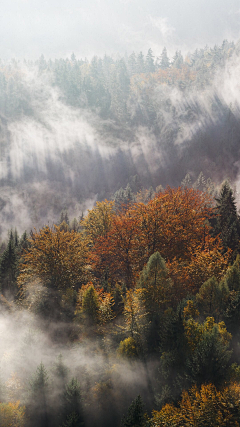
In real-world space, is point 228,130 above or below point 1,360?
above

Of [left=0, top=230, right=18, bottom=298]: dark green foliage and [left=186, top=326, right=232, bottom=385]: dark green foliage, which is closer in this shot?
[left=186, top=326, right=232, bottom=385]: dark green foliage

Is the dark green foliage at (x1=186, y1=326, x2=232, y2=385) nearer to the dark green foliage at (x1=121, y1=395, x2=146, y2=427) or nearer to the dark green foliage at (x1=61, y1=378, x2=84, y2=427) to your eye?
the dark green foliage at (x1=121, y1=395, x2=146, y2=427)

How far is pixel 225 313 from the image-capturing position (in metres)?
25.3

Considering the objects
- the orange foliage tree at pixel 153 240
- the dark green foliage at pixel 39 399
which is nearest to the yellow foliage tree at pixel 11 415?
the dark green foliage at pixel 39 399

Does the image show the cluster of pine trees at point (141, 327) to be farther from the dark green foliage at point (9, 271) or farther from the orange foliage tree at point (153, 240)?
the dark green foliage at point (9, 271)

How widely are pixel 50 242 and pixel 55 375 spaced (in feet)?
56.4

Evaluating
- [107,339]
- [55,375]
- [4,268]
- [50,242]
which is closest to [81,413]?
[55,375]

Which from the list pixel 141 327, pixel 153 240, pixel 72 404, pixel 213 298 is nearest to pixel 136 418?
pixel 72 404

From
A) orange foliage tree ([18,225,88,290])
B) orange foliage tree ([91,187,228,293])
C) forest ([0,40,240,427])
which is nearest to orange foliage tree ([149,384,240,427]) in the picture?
forest ([0,40,240,427])

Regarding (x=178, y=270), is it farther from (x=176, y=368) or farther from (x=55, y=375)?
(x=55, y=375)

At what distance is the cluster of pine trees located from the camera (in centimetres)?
2119

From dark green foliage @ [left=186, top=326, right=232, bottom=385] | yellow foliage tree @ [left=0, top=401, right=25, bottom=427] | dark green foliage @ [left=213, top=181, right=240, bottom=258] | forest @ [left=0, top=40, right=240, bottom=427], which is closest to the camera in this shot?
dark green foliage @ [left=186, top=326, right=232, bottom=385]

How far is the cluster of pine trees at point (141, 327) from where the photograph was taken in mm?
21188

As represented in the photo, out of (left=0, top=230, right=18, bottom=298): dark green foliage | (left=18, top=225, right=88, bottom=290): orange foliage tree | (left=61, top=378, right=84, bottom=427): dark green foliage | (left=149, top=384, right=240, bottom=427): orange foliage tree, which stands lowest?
(left=149, top=384, right=240, bottom=427): orange foliage tree
